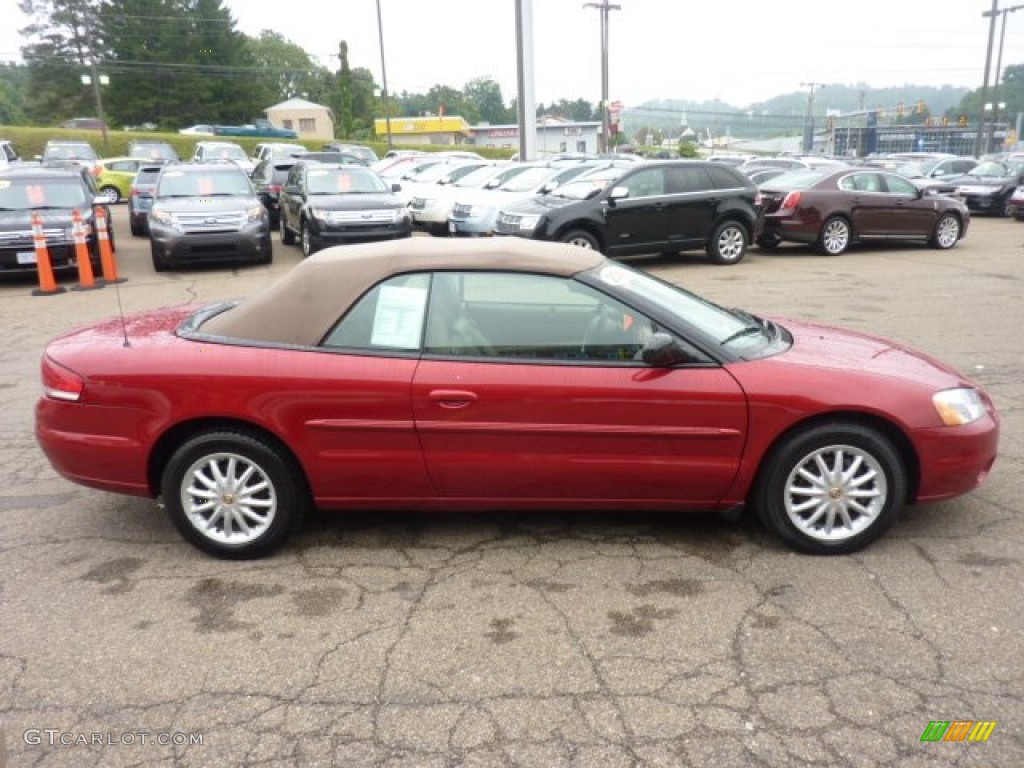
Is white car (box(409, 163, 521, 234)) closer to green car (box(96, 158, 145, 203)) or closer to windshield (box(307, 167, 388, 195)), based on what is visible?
windshield (box(307, 167, 388, 195))

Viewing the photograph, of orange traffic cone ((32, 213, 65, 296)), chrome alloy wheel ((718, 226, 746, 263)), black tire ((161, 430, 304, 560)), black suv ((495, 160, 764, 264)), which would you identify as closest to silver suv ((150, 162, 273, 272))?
orange traffic cone ((32, 213, 65, 296))

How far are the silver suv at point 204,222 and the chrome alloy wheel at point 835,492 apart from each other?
11216 millimetres

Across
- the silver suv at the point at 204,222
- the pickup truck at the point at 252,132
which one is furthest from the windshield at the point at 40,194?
the pickup truck at the point at 252,132

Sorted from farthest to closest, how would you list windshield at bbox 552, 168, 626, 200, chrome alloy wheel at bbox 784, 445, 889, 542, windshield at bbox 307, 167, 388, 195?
windshield at bbox 307, 167, 388, 195, windshield at bbox 552, 168, 626, 200, chrome alloy wheel at bbox 784, 445, 889, 542

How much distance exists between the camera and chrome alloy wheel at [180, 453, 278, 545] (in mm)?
3822

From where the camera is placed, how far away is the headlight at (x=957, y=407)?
3.79 meters

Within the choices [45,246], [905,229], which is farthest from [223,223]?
[905,229]

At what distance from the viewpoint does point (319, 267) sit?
13.1 ft

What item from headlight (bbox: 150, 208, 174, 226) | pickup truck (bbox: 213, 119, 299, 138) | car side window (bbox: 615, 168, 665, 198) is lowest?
headlight (bbox: 150, 208, 174, 226)

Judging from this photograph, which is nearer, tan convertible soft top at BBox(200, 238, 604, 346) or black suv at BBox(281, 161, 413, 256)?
tan convertible soft top at BBox(200, 238, 604, 346)

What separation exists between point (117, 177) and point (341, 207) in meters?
16.0

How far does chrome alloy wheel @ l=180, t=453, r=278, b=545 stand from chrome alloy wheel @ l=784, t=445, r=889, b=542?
242 cm

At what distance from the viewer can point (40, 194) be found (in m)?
12.8

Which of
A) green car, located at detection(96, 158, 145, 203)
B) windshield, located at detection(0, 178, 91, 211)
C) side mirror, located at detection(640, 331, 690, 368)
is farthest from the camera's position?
green car, located at detection(96, 158, 145, 203)
